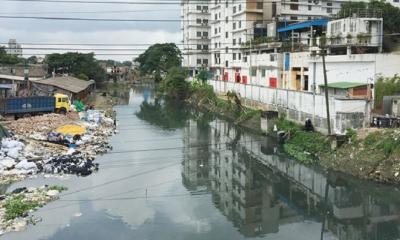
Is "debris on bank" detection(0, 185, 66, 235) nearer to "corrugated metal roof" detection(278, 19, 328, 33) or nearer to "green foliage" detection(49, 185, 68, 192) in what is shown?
"green foliage" detection(49, 185, 68, 192)

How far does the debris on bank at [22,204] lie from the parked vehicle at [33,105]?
16410 mm

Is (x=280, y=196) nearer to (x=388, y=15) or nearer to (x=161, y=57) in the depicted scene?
(x=388, y=15)

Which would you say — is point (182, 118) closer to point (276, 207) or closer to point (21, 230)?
point (276, 207)

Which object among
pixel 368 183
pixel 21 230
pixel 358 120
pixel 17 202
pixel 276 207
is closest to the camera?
pixel 21 230

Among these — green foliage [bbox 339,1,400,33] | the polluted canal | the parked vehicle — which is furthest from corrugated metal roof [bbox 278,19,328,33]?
the parked vehicle

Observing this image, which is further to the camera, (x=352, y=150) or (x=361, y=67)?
(x=361, y=67)

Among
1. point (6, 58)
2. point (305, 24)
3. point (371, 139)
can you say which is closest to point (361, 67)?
point (371, 139)

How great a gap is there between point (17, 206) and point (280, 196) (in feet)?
33.5

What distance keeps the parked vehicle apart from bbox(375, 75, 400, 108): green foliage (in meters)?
23.6

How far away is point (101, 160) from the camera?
2347 centimetres

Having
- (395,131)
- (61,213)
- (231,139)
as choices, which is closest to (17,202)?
(61,213)

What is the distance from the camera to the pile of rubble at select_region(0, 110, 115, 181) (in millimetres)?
20469

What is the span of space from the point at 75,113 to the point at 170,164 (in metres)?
16.4

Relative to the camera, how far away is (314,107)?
2634cm
